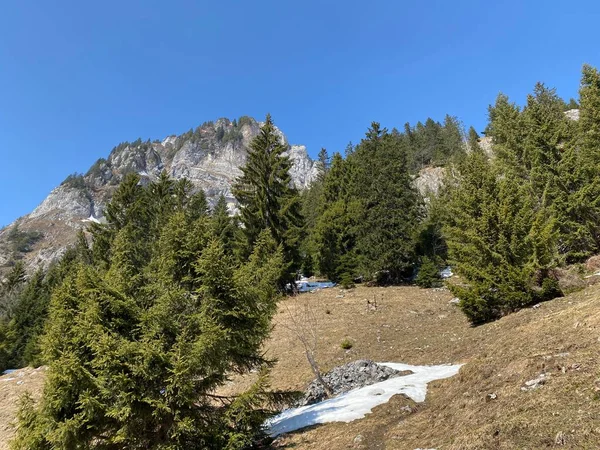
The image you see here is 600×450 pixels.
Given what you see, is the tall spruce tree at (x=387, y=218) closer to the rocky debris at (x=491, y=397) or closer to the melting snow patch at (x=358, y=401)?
the melting snow patch at (x=358, y=401)

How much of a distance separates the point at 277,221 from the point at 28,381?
20.0 meters

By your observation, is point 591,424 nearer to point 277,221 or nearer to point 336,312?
point 336,312

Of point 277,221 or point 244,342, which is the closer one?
point 244,342

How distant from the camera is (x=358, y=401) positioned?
32.5 feet

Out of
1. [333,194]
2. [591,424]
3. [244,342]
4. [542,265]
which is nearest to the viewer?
[591,424]

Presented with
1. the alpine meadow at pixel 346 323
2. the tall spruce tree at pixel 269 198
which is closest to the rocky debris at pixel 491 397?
the alpine meadow at pixel 346 323

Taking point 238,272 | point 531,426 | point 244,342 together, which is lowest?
point 531,426

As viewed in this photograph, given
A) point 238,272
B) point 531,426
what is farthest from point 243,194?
point 531,426

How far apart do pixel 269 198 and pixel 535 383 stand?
24610 millimetres

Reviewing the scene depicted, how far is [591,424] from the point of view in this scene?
449cm

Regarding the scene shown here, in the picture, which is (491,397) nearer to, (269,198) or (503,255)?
(503,255)

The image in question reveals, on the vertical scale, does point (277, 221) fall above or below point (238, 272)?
above

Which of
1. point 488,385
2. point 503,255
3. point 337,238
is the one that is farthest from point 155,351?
point 337,238

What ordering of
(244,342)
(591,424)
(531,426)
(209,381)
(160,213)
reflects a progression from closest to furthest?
(591,424) → (531,426) → (209,381) → (244,342) → (160,213)
